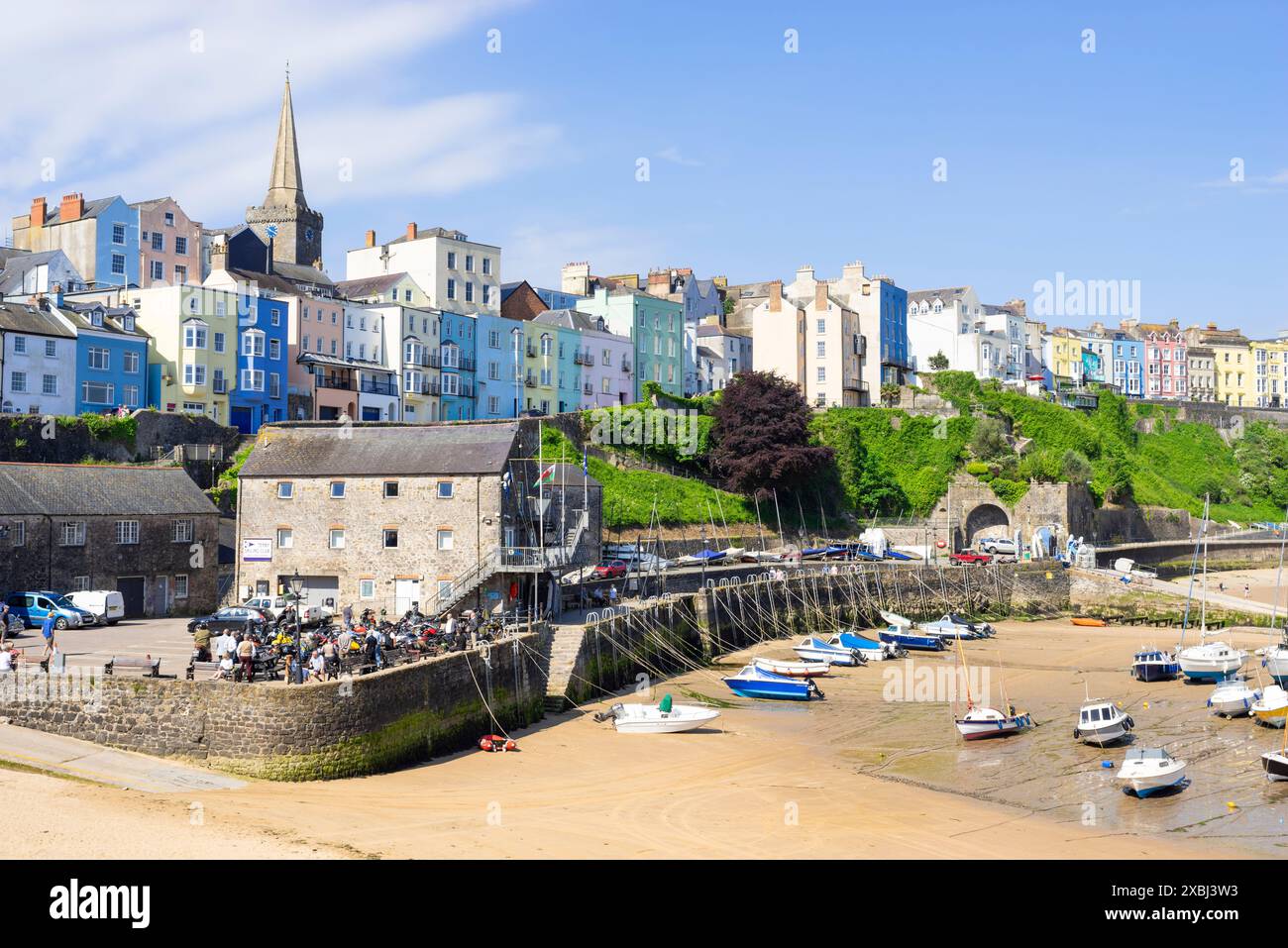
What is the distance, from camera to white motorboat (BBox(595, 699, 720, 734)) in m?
30.3

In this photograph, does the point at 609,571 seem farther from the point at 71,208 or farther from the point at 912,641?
the point at 71,208

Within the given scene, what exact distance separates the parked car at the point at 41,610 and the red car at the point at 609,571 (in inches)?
691

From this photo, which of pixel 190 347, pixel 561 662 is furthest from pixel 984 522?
pixel 561 662

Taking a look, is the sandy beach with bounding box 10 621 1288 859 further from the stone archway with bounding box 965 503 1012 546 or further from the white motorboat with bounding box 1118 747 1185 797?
the stone archway with bounding box 965 503 1012 546

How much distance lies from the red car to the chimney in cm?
3839

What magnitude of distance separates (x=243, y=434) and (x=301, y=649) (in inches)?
1162

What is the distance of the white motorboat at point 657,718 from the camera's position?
99.3 feet

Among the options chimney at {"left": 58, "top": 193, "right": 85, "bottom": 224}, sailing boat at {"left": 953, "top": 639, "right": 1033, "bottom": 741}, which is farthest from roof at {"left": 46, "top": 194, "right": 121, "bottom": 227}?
sailing boat at {"left": 953, "top": 639, "right": 1033, "bottom": 741}

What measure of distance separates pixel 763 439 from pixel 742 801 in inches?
1640

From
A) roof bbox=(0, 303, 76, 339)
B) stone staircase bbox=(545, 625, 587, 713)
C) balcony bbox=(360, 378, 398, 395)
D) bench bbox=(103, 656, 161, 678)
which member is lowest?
stone staircase bbox=(545, 625, 587, 713)

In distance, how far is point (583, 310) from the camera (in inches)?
3250

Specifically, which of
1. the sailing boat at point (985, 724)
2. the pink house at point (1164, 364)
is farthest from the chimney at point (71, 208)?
the pink house at point (1164, 364)

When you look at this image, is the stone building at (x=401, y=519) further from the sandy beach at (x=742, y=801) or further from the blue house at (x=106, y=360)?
the blue house at (x=106, y=360)

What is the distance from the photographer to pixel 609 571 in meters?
46.1
